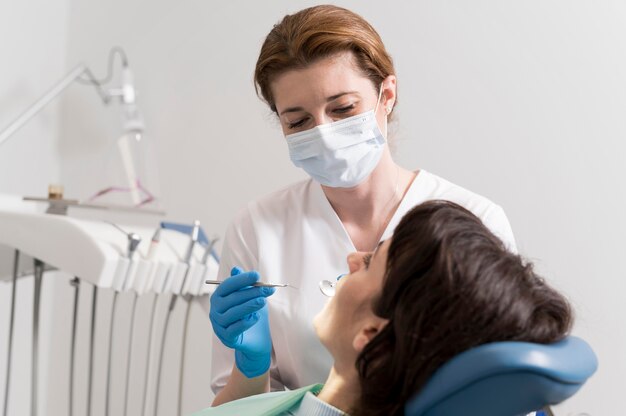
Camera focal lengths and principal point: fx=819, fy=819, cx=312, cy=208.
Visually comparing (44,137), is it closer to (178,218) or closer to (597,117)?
(178,218)

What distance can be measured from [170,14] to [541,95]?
1.44 meters

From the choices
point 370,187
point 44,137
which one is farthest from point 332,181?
point 44,137

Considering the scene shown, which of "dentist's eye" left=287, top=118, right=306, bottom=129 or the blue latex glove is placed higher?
"dentist's eye" left=287, top=118, right=306, bottom=129

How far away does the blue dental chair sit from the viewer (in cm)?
95

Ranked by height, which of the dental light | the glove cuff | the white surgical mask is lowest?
the glove cuff

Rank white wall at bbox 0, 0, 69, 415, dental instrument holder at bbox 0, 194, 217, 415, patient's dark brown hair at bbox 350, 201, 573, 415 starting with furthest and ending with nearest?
white wall at bbox 0, 0, 69, 415 → dental instrument holder at bbox 0, 194, 217, 415 → patient's dark brown hair at bbox 350, 201, 573, 415

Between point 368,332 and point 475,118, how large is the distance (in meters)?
1.52

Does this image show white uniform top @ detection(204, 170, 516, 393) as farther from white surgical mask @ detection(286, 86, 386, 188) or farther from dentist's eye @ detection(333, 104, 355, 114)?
dentist's eye @ detection(333, 104, 355, 114)

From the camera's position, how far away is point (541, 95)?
8.23 ft

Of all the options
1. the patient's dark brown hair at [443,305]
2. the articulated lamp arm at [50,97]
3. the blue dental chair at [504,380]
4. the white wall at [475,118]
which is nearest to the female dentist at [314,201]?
the patient's dark brown hair at [443,305]

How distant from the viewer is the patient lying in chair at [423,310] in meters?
1.05

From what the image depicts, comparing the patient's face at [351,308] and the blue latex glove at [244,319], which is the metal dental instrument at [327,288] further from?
the patient's face at [351,308]

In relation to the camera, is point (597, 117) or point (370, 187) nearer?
point (370, 187)

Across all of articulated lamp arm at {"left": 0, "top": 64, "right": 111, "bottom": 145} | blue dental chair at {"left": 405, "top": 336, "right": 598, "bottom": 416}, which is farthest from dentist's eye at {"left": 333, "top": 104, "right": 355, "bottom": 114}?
articulated lamp arm at {"left": 0, "top": 64, "right": 111, "bottom": 145}
